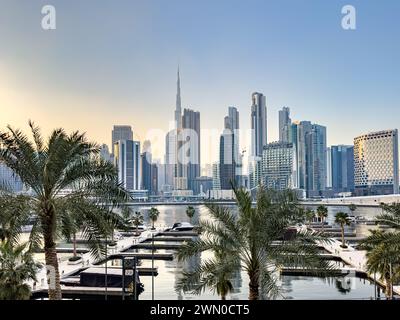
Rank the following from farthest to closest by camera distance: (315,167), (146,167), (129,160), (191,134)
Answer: (315,167)
(146,167)
(129,160)
(191,134)

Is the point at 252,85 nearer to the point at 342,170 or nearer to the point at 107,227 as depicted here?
the point at 107,227

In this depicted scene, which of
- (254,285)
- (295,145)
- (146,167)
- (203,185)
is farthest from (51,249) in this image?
(295,145)

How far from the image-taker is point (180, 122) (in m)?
7.16

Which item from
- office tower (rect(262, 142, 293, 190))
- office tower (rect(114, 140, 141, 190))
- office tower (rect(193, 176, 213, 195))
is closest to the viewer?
office tower (rect(114, 140, 141, 190))

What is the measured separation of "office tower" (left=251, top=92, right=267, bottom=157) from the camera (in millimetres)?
7114

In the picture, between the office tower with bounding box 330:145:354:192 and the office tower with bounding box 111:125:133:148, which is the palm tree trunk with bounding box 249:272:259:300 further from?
the office tower with bounding box 330:145:354:192

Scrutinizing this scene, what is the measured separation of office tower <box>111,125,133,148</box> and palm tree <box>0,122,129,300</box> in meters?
0.57

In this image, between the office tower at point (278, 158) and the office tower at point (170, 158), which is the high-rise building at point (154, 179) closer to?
the office tower at point (170, 158)

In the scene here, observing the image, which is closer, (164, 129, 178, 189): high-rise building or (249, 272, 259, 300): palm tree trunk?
(249, 272, 259, 300): palm tree trunk

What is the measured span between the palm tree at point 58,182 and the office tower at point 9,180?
7 centimetres

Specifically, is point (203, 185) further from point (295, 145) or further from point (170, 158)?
point (295, 145)

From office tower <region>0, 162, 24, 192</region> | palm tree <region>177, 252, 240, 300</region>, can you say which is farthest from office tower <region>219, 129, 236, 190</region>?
office tower <region>0, 162, 24, 192</region>

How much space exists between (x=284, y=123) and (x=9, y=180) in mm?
5877

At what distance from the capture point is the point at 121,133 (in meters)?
5.98
